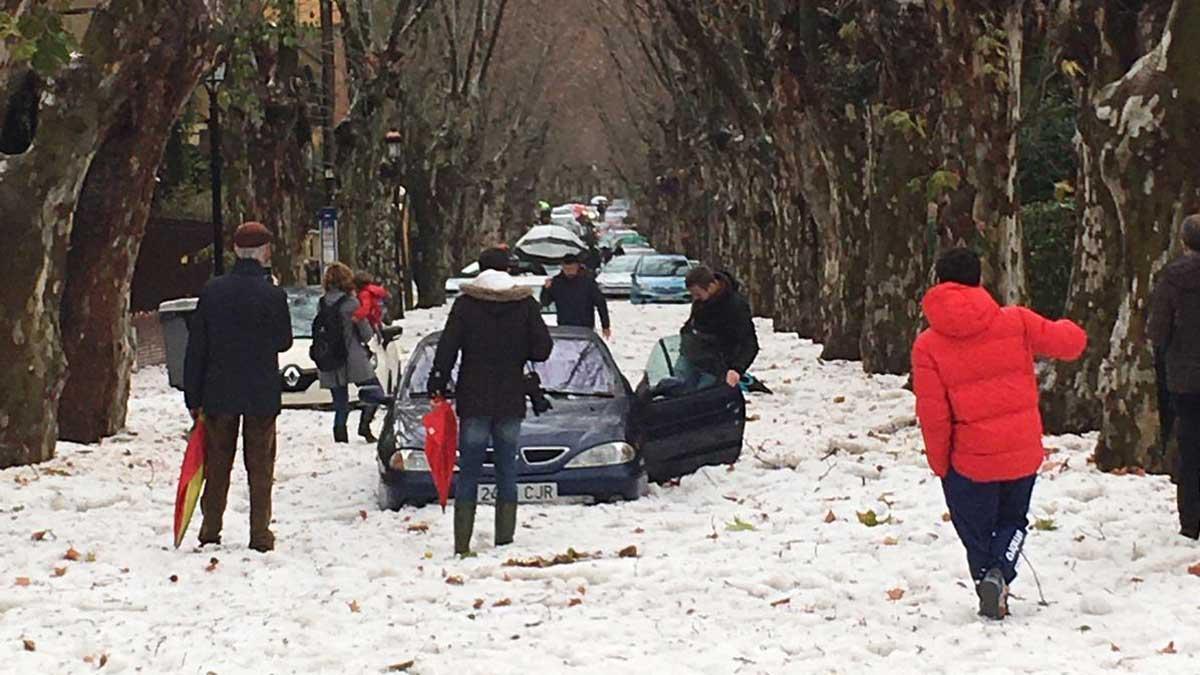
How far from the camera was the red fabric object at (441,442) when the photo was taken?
11.3 meters

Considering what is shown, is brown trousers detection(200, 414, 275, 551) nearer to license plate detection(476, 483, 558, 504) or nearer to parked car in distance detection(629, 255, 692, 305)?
license plate detection(476, 483, 558, 504)

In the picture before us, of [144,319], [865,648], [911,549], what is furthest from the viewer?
[144,319]

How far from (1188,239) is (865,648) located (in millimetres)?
3043

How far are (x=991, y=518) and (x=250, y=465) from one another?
447 centimetres

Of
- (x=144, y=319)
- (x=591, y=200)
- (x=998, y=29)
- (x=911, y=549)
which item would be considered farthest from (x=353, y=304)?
(x=591, y=200)

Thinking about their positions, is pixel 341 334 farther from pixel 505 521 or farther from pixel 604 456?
pixel 505 521

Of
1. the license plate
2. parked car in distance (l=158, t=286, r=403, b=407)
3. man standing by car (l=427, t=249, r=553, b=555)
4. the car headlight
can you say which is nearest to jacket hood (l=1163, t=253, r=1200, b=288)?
man standing by car (l=427, t=249, r=553, b=555)

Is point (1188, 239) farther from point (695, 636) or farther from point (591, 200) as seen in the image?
point (591, 200)

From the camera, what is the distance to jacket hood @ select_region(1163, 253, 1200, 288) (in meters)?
9.77

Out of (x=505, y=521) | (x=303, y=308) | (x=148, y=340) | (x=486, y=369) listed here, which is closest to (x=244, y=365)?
(x=486, y=369)

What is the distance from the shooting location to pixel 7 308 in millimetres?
15008

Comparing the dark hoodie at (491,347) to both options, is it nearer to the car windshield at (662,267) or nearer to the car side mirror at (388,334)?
the car side mirror at (388,334)

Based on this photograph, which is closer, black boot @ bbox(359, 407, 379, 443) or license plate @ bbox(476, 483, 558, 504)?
license plate @ bbox(476, 483, 558, 504)

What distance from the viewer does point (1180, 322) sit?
9867 mm
